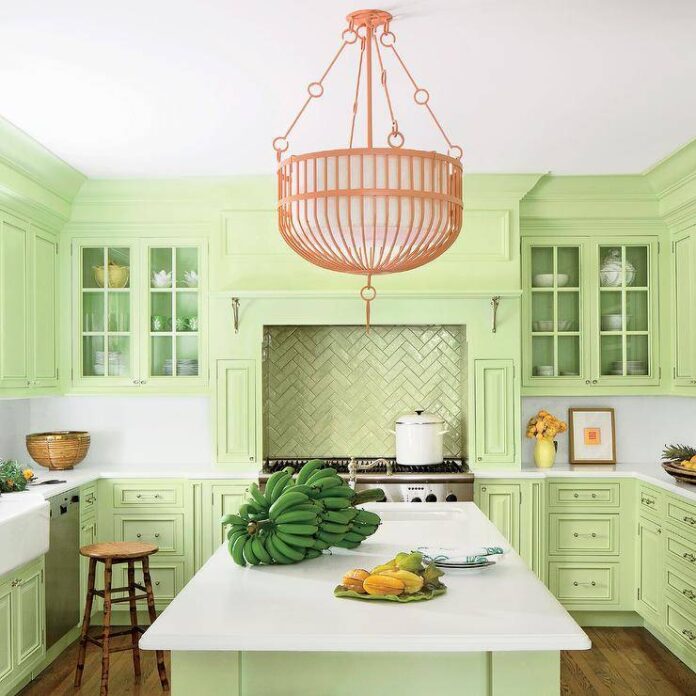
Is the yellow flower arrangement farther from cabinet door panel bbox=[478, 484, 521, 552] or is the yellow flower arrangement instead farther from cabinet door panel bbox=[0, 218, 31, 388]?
cabinet door panel bbox=[0, 218, 31, 388]

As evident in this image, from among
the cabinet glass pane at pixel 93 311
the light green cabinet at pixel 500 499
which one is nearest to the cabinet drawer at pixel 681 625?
the light green cabinet at pixel 500 499

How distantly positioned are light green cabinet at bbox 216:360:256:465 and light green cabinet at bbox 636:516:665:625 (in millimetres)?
2283

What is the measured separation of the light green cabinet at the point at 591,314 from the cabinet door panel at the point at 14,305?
9.48 feet

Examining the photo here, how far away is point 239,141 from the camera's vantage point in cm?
424

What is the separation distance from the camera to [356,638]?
74.5 inches

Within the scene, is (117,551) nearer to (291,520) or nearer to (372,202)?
(291,520)

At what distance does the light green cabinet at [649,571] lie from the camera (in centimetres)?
456

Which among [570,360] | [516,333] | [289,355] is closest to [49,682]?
[289,355]

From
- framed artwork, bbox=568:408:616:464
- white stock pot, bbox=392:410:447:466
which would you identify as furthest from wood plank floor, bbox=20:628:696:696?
white stock pot, bbox=392:410:447:466

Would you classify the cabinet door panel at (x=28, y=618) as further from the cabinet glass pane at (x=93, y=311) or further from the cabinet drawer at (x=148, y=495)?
the cabinet glass pane at (x=93, y=311)

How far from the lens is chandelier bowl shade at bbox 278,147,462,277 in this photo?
205 centimetres

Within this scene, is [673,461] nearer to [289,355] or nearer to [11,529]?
[289,355]

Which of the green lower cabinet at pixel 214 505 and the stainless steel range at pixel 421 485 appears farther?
the green lower cabinet at pixel 214 505

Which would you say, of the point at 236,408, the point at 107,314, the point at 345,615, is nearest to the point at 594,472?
the point at 236,408
